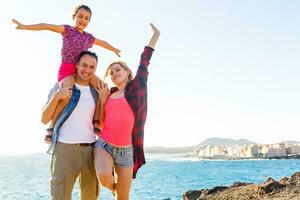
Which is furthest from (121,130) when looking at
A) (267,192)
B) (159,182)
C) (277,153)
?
(277,153)

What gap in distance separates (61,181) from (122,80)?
154 cm

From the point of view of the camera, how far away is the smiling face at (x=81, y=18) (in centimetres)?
612

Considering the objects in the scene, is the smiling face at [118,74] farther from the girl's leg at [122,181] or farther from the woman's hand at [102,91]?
the girl's leg at [122,181]

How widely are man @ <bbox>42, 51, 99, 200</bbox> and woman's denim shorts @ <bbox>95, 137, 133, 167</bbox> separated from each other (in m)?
0.13

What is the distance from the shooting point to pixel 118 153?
571cm

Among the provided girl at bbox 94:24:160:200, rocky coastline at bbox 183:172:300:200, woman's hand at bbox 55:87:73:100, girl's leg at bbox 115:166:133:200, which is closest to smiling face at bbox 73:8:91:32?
girl at bbox 94:24:160:200

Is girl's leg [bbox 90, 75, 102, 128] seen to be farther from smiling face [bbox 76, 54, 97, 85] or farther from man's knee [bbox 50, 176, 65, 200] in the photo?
man's knee [bbox 50, 176, 65, 200]

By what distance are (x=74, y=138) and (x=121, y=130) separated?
0.61 metres

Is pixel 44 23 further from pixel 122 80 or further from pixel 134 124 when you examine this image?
pixel 134 124

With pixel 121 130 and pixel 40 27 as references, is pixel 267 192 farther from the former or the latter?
pixel 40 27

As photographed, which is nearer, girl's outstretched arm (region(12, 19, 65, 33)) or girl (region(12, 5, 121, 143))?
girl (region(12, 5, 121, 143))

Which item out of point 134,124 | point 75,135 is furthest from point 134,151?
point 75,135

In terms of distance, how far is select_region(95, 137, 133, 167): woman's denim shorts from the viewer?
18.6ft

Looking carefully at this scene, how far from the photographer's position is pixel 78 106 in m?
5.65
